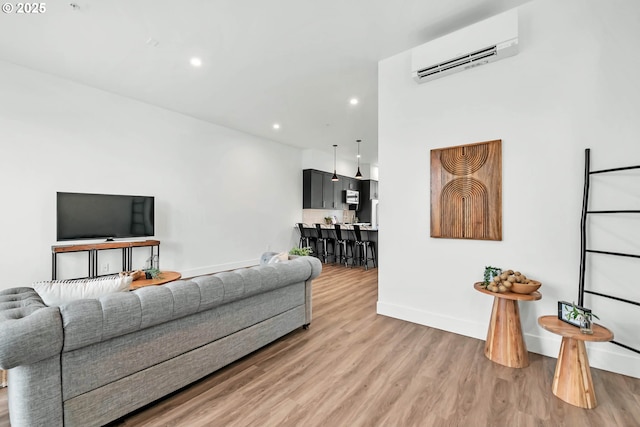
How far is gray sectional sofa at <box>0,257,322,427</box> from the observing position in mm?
1354

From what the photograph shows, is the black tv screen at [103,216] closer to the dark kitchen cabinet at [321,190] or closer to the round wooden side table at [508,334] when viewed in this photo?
the dark kitchen cabinet at [321,190]

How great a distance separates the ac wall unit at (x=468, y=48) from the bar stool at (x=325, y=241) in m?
4.69

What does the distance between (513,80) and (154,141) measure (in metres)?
5.35

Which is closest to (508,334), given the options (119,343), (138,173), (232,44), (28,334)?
(119,343)

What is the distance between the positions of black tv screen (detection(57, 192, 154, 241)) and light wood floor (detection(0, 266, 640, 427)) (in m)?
2.68

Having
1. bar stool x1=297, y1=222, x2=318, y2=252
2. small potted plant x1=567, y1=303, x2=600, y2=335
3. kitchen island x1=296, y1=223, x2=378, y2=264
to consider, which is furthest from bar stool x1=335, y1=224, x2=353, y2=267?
small potted plant x1=567, y1=303, x2=600, y2=335

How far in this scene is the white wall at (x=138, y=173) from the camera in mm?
3727

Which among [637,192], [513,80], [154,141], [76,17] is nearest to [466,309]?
[637,192]

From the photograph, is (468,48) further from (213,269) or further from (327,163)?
(327,163)

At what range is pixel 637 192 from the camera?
2.19 meters

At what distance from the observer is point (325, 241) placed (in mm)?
7457

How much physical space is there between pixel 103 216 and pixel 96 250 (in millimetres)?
518

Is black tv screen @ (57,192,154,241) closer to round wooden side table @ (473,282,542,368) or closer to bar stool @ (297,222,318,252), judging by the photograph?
bar stool @ (297,222,318,252)

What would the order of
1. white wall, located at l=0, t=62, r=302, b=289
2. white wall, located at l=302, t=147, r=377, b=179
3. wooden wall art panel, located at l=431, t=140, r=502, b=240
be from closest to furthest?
wooden wall art panel, located at l=431, t=140, r=502, b=240
white wall, located at l=0, t=62, r=302, b=289
white wall, located at l=302, t=147, r=377, b=179
